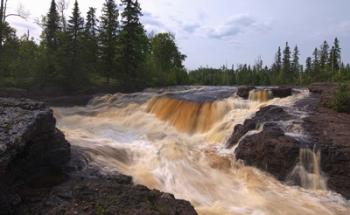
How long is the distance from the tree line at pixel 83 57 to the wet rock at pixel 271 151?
19.5m

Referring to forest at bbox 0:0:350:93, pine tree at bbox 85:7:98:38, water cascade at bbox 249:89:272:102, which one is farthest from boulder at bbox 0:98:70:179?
pine tree at bbox 85:7:98:38

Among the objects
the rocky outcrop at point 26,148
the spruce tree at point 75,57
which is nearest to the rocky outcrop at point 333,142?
the rocky outcrop at point 26,148

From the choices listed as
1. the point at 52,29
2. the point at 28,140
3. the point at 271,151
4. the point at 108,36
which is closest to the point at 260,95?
the point at 271,151

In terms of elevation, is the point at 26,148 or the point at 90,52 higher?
the point at 90,52

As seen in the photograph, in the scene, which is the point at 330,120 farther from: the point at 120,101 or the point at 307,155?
the point at 120,101

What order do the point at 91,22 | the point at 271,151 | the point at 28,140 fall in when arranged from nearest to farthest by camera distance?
the point at 28,140
the point at 271,151
the point at 91,22

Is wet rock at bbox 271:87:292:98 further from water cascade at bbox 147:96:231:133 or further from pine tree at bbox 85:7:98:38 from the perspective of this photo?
pine tree at bbox 85:7:98:38

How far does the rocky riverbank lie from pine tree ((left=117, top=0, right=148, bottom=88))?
19686 mm

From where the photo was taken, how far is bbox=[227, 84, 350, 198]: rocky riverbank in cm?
1160

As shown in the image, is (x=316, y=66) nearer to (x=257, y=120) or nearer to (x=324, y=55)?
(x=324, y=55)

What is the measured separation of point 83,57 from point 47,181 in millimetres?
24197

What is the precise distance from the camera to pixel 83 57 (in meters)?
31.6

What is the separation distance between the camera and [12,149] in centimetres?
718

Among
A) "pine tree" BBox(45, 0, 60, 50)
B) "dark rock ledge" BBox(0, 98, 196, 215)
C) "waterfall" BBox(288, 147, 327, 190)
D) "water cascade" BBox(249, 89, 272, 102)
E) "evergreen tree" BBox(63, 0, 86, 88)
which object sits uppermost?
"pine tree" BBox(45, 0, 60, 50)
